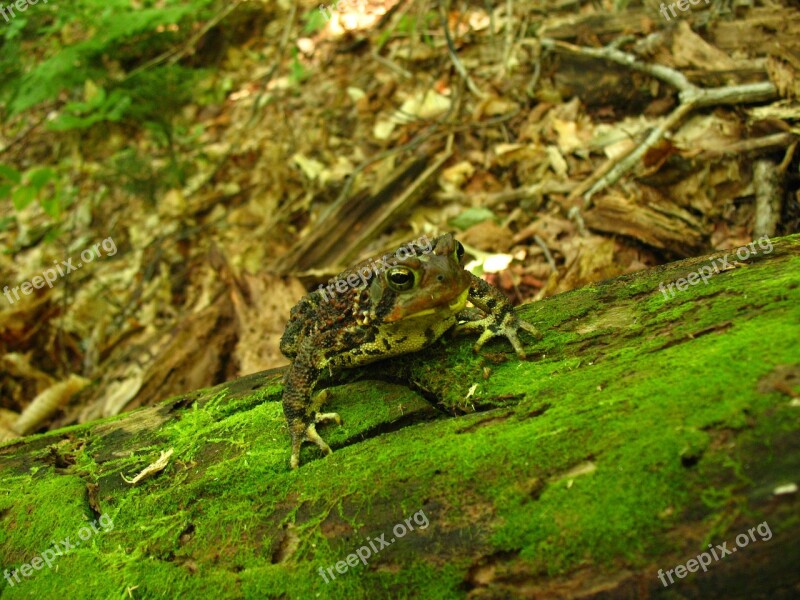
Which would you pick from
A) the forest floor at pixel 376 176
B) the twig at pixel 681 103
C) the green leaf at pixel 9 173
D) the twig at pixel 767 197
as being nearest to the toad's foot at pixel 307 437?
the forest floor at pixel 376 176

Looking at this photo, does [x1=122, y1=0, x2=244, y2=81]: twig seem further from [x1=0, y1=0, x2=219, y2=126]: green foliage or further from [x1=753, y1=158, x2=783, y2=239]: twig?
[x1=753, y1=158, x2=783, y2=239]: twig

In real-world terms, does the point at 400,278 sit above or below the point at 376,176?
above

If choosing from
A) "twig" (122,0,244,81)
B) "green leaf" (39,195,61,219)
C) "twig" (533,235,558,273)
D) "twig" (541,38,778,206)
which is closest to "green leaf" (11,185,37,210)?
"green leaf" (39,195,61,219)

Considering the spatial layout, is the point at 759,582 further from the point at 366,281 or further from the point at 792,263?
the point at 366,281

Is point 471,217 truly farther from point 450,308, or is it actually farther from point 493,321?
point 450,308

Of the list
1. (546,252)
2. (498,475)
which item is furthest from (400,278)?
(546,252)

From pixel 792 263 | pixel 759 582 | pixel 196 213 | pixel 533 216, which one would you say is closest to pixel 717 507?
pixel 759 582

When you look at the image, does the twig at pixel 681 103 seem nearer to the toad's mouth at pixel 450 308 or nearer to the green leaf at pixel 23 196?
the toad's mouth at pixel 450 308
